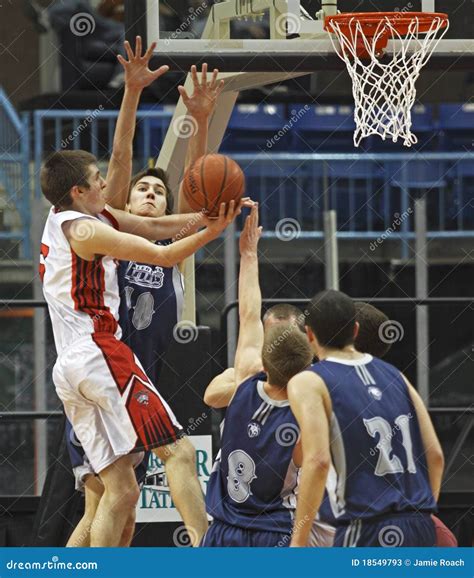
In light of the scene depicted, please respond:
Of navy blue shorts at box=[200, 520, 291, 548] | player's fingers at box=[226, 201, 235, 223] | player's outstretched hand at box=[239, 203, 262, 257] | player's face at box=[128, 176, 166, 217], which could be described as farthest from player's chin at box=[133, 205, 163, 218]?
navy blue shorts at box=[200, 520, 291, 548]

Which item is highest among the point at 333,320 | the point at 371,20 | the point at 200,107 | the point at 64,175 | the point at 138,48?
the point at 371,20

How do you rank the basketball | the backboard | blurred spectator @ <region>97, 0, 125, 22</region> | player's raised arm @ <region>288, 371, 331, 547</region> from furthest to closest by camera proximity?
blurred spectator @ <region>97, 0, 125, 22</region> → the backboard → the basketball → player's raised arm @ <region>288, 371, 331, 547</region>

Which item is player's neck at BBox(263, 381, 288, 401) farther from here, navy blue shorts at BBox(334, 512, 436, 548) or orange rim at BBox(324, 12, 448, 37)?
orange rim at BBox(324, 12, 448, 37)

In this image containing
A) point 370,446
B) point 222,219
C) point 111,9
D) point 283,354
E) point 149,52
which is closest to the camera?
point 370,446

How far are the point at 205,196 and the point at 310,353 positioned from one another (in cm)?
65

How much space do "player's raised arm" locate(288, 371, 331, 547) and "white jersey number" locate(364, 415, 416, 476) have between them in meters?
0.17

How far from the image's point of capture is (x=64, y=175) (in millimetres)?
4438

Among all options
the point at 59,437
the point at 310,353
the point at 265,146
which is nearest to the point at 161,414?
the point at 310,353

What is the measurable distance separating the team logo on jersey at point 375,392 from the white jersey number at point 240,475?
58 centimetres

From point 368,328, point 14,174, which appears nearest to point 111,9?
point 14,174

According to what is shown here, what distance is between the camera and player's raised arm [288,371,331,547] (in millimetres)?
3598

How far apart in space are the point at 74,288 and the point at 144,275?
1.91ft

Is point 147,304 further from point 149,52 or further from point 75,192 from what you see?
point 149,52

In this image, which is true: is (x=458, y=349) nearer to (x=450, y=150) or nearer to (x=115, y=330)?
(x=450, y=150)
